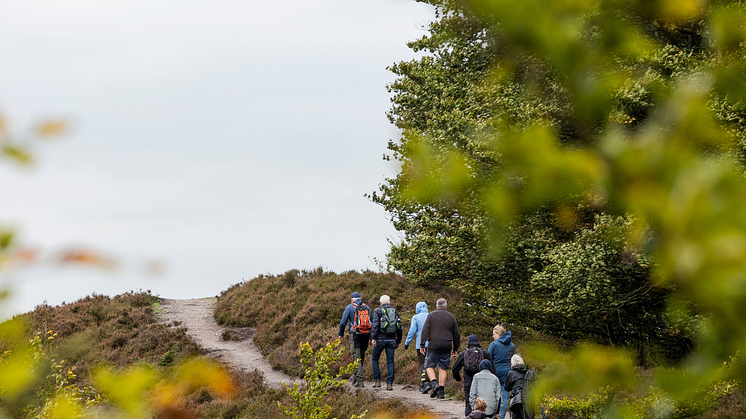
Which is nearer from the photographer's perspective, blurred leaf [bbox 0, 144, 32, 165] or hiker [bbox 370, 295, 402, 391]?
blurred leaf [bbox 0, 144, 32, 165]

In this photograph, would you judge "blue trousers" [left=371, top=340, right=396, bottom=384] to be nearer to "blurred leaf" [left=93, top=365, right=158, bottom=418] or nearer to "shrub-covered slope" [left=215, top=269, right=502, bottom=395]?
"shrub-covered slope" [left=215, top=269, right=502, bottom=395]

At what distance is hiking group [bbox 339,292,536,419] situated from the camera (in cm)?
798

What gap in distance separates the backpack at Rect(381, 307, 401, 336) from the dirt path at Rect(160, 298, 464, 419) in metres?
1.43

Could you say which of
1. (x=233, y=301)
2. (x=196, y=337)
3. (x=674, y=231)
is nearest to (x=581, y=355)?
(x=674, y=231)

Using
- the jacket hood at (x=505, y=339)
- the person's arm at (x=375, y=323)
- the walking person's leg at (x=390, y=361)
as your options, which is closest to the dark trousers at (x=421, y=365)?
the walking person's leg at (x=390, y=361)

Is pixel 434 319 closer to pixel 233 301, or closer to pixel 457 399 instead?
pixel 457 399

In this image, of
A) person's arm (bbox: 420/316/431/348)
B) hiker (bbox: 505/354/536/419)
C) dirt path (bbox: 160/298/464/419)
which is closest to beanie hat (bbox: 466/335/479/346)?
hiker (bbox: 505/354/536/419)

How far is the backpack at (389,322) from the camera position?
37.6 ft

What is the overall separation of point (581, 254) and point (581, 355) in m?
9.45

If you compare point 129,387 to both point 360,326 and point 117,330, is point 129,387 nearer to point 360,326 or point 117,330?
point 360,326

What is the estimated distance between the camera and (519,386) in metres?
7.92

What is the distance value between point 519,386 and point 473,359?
46.3 inches

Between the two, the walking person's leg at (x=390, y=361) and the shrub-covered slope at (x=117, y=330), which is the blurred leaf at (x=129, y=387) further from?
the shrub-covered slope at (x=117, y=330)

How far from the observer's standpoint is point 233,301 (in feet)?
81.6
